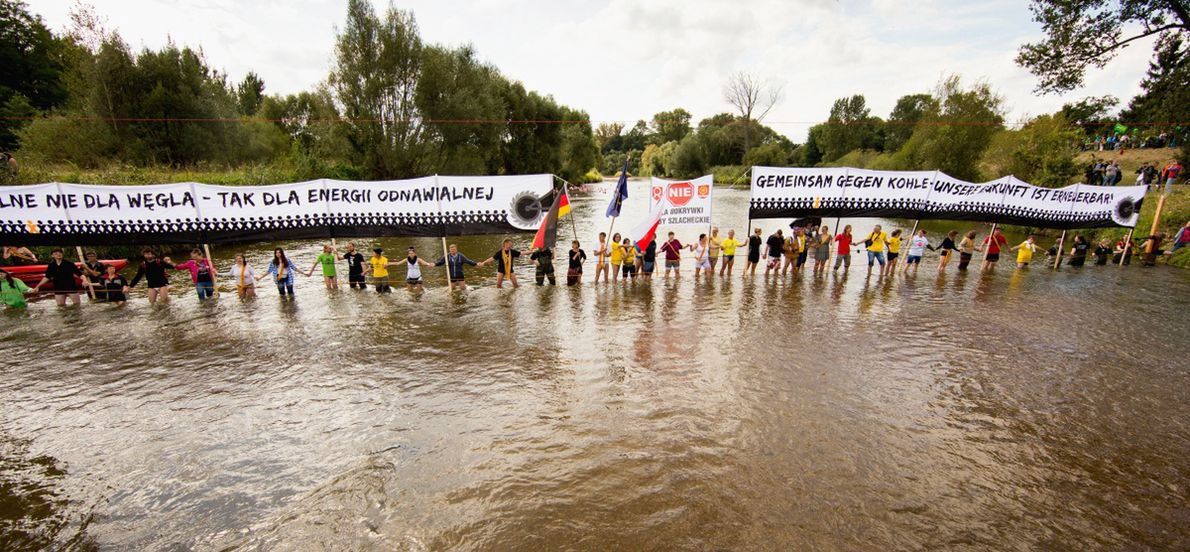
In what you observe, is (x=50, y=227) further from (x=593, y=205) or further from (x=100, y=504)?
(x=593, y=205)

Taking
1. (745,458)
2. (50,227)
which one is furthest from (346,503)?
(50,227)

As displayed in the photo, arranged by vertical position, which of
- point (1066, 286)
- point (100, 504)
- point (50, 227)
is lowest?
point (100, 504)

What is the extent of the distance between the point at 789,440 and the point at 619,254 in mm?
8850

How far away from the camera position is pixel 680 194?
1348 cm

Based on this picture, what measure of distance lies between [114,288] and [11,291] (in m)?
1.77

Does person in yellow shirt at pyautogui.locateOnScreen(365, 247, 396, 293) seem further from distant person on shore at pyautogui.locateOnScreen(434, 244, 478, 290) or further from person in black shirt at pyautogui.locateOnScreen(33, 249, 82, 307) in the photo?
person in black shirt at pyautogui.locateOnScreen(33, 249, 82, 307)

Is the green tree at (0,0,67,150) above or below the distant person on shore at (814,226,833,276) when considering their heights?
above

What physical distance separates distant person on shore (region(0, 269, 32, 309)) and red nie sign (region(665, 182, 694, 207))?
624 inches

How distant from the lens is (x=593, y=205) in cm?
4769

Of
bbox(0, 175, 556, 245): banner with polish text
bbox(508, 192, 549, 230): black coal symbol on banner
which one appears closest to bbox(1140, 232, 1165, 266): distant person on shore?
bbox(0, 175, 556, 245): banner with polish text

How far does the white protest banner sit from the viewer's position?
13.4 m

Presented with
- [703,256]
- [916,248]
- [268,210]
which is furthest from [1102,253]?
[268,210]

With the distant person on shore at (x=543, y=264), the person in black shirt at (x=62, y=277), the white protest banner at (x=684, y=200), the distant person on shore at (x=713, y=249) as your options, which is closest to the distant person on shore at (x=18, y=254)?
the person in black shirt at (x=62, y=277)

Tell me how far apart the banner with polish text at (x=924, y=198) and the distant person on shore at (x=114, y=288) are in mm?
16761
